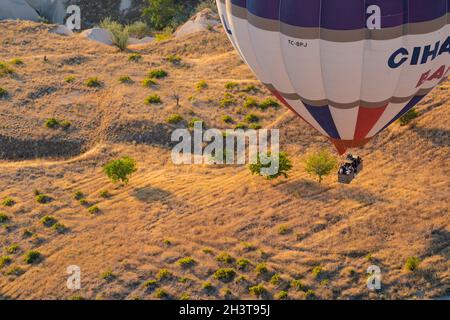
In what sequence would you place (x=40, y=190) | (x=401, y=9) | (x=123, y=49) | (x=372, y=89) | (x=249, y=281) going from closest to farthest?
(x=401, y=9) < (x=372, y=89) < (x=249, y=281) < (x=40, y=190) < (x=123, y=49)

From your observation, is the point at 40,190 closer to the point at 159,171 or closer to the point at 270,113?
the point at 159,171

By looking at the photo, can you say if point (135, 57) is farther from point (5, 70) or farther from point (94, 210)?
point (94, 210)

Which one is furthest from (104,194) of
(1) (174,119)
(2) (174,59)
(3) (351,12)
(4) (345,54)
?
(3) (351,12)

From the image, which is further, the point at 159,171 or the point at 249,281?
the point at 159,171

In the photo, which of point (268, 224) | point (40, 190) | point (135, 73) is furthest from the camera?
point (135, 73)

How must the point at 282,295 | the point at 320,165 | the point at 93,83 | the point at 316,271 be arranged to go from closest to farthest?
the point at 282,295 < the point at 316,271 < the point at 320,165 < the point at 93,83

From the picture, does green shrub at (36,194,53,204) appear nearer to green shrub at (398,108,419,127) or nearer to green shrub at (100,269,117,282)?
green shrub at (100,269,117,282)
